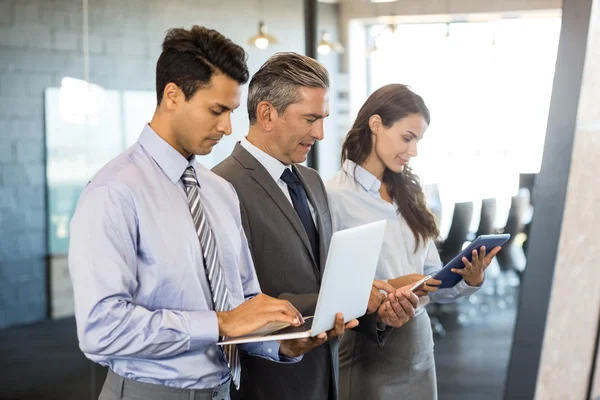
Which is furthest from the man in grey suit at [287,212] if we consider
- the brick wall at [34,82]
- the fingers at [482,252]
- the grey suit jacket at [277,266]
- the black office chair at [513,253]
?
the brick wall at [34,82]

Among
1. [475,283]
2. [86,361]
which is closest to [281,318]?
[475,283]

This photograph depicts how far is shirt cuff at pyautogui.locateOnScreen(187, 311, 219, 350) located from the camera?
147cm

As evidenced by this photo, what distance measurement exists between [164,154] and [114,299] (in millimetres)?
344

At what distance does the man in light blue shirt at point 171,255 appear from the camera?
1430 mm

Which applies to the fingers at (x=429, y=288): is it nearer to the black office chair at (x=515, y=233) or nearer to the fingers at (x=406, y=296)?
the fingers at (x=406, y=296)

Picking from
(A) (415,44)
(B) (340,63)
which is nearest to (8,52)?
(B) (340,63)

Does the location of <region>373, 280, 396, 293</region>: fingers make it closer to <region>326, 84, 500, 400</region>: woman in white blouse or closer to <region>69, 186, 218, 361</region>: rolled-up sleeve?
<region>326, 84, 500, 400</region>: woman in white blouse

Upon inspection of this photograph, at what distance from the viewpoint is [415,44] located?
425 cm

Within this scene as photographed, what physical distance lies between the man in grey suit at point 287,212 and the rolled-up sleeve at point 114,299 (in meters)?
0.52

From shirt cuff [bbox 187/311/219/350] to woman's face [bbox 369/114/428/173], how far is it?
1113mm

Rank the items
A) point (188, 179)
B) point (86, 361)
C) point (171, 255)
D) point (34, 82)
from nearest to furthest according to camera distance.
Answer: point (171, 255) → point (188, 179) → point (34, 82) → point (86, 361)

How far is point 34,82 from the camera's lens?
397 cm

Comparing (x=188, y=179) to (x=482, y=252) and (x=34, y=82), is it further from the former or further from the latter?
(x=34, y=82)

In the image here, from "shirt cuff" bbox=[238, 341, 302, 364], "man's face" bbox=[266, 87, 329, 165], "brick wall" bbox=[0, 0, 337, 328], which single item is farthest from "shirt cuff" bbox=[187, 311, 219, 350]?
"brick wall" bbox=[0, 0, 337, 328]
